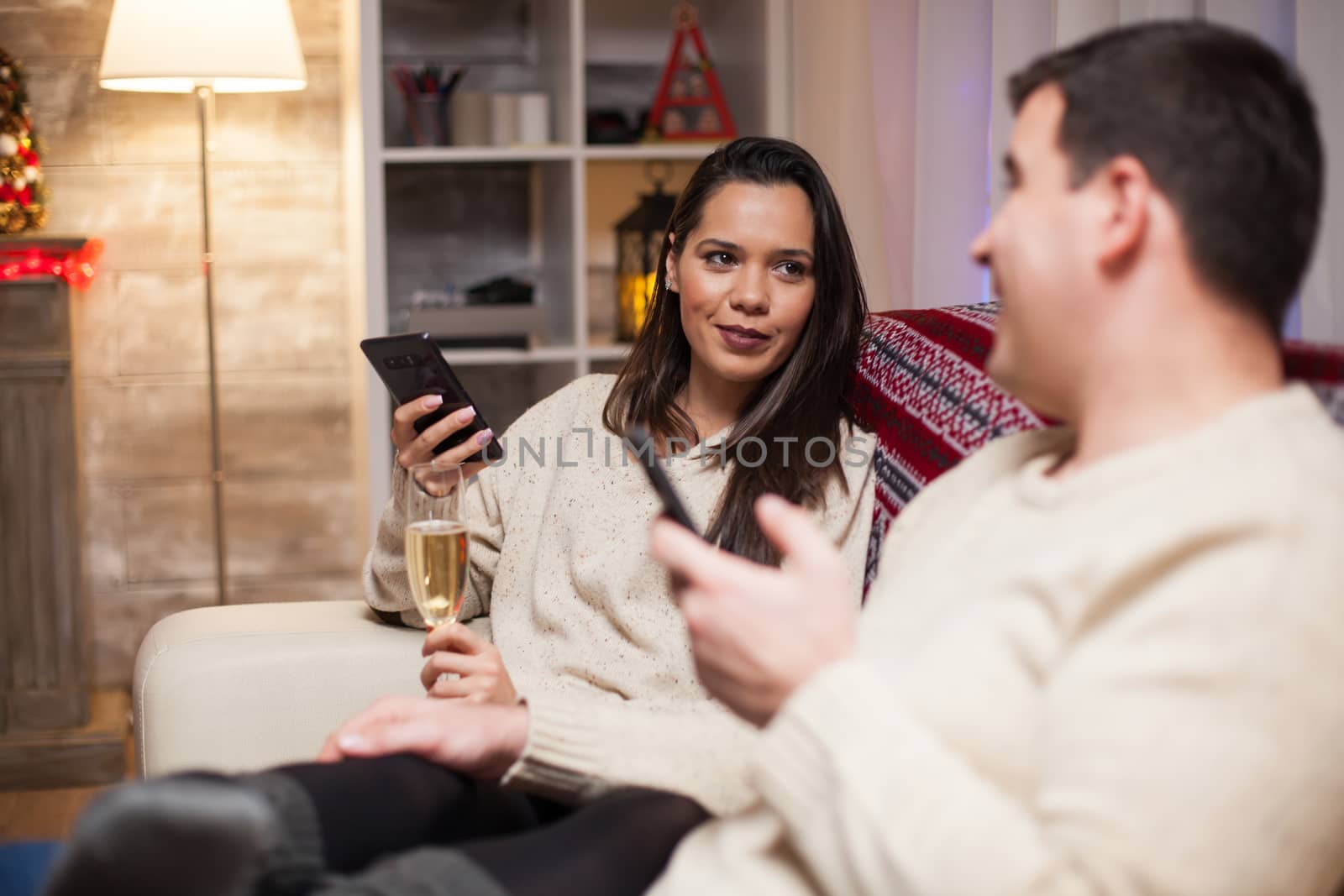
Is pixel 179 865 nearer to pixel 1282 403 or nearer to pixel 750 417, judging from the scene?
pixel 1282 403

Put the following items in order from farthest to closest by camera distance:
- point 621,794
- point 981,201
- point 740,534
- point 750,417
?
point 981,201 → point 750,417 → point 740,534 → point 621,794

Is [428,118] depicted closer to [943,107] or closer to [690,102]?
[690,102]

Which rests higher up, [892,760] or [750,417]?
[750,417]

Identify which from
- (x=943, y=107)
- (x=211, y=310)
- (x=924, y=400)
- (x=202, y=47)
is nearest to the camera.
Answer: (x=924, y=400)

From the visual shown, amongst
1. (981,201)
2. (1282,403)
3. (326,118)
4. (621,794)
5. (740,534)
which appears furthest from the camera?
(326,118)

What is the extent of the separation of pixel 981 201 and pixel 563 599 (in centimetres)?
93

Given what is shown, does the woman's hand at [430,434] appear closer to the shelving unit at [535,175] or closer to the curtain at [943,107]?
the curtain at [943,107]

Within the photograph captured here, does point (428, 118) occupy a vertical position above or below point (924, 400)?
above

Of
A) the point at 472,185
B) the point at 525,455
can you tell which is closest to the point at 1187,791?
the point at 525,455

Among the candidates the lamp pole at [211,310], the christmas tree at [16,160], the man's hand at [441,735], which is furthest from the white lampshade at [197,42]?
the man's hand at [441,735]

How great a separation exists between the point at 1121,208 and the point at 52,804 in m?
2.56

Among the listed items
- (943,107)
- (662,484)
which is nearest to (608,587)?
(662,484)

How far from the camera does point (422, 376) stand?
158 centimetres

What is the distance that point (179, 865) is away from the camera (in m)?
0.81
